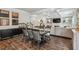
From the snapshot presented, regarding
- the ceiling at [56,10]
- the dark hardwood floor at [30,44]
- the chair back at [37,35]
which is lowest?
the dark hardwood floor at [30,44]

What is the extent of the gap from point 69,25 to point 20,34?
3.90ft

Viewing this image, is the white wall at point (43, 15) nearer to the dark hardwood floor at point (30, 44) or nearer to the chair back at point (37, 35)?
the chair back at point (37, 35)

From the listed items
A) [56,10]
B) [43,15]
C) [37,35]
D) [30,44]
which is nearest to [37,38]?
[37,35]

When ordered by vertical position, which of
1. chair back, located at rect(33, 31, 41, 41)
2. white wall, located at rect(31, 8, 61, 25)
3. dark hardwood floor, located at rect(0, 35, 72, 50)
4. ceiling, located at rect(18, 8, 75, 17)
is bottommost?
dark hardwood floor, located at rect(0, 35, 72, 50)

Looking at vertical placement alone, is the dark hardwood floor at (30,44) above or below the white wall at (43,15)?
below

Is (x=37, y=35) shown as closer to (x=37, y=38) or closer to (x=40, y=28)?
(x=37, y=38)

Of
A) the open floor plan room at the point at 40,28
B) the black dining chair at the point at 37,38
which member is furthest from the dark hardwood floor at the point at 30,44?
the black dining chair at the point at 37,38

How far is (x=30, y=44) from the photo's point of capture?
2475mm

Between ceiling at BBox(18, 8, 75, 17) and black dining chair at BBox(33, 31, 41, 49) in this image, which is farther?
black dining chair at BBox(33, 31, 41, 49)

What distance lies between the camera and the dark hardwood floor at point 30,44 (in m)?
2.41

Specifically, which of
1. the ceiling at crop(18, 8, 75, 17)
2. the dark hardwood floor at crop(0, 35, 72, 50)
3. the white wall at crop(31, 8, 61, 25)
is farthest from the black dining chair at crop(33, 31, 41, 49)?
the ceiling at crop(18, 8, 75, 17)

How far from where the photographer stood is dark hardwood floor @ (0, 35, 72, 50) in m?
2.41

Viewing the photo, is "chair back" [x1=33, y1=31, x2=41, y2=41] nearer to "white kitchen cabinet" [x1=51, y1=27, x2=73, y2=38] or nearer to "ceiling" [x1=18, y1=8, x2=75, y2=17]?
"white kitchen cabinet" [x1=51, y1=27, x2=73, y2=38]
